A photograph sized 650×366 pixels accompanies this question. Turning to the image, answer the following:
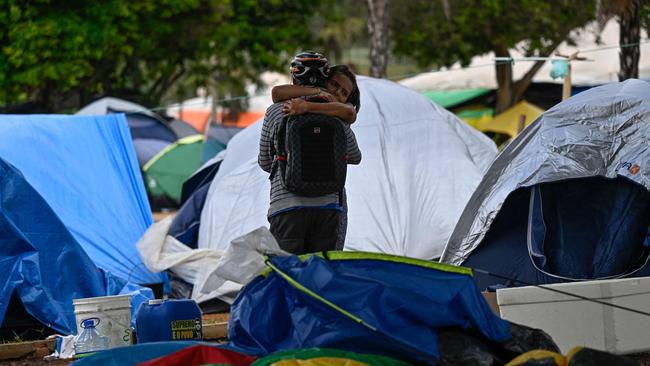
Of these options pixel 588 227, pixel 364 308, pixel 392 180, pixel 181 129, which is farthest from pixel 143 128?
pixel 364 308

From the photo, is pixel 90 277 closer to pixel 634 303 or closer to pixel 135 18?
pixel 634 303

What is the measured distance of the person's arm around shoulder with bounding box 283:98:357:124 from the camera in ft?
20.4

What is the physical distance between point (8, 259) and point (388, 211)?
3722 millimetres

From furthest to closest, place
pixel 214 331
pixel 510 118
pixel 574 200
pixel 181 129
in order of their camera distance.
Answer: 1. pixel 181 129
2. pixel 510 118
3. pixel 574 200
4. pixel 214 331

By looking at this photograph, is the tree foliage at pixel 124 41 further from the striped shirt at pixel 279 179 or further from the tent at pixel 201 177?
the striped shirt at pixel 279 179

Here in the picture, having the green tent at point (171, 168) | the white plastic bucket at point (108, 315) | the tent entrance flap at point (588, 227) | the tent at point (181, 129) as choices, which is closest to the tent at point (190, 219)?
the white plastic bucket at point (108, 315)

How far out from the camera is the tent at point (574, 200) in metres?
8.05

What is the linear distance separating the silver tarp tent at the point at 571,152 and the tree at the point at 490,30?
55.0ft

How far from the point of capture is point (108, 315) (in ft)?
23.3

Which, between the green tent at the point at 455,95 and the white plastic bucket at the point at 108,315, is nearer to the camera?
the white plastic bucket at the point at 108,315

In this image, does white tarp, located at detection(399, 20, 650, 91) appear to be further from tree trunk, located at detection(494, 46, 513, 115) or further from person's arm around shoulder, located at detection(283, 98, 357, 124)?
person's arm around shoulder, located at detection(283, 98, 357, 124)

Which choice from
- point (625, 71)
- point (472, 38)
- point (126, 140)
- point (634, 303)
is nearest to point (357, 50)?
point (472, 38)

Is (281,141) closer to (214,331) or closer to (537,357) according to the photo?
(537,357)

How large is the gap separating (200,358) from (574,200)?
3.80 meters
